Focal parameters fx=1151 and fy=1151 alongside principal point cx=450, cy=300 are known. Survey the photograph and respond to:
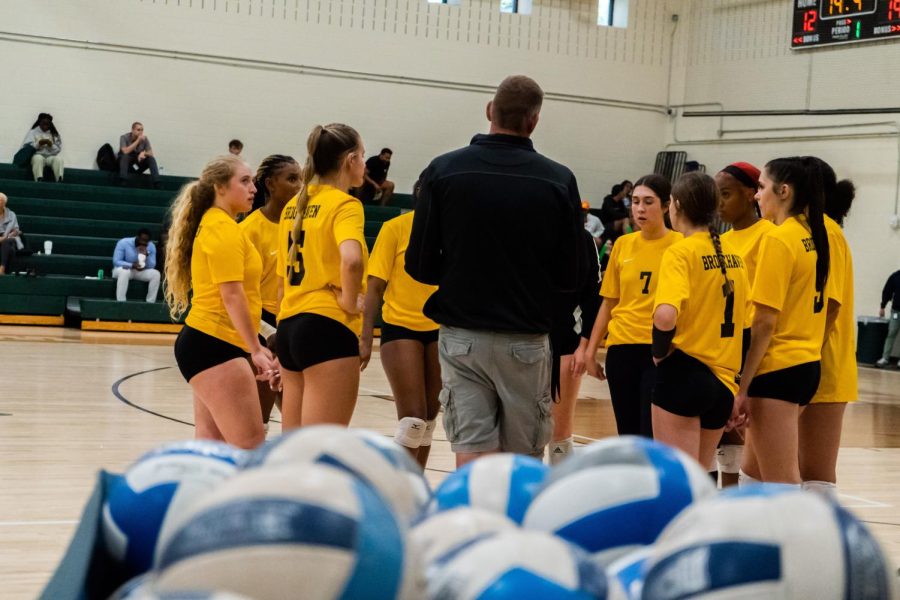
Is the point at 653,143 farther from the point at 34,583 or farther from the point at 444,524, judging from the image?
the point at 444,524

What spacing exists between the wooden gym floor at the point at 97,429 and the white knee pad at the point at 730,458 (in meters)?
0.75

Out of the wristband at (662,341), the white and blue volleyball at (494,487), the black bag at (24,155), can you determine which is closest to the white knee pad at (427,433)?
the wristband at (662,341)

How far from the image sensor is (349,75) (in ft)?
68.6

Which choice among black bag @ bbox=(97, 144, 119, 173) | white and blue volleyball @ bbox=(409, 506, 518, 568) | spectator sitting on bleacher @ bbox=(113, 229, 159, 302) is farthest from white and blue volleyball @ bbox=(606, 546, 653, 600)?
black bag @ bbox=(97, 144, 119, 173)

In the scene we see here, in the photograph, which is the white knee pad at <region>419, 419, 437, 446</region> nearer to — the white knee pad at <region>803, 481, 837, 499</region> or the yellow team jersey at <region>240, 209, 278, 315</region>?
the yellow team jersey at <region>240, 209, 278, 315</region>

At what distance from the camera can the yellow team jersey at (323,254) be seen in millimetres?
4562

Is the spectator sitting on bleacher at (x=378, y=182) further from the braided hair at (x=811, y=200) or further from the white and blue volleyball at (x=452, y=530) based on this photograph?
the white and blue volleyball at (x=452, y=530)

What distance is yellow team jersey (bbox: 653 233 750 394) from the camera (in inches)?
171

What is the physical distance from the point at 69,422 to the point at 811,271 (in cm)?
552

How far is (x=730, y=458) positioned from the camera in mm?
5578

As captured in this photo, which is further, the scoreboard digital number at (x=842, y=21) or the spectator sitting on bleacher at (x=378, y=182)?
the spectator sitting on bleacher at (x=378, y=182)

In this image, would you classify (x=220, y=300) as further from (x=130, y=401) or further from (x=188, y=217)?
(x=130, y=401)

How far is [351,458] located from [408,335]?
4156 millimetres

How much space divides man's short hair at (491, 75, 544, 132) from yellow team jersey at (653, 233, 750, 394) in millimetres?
859
